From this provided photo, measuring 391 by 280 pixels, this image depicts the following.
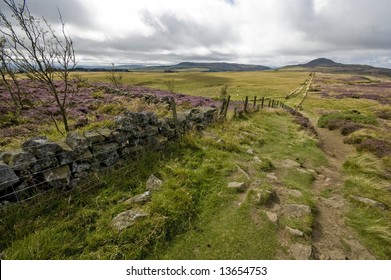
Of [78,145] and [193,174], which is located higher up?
[78,145]

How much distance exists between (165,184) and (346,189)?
6.14m

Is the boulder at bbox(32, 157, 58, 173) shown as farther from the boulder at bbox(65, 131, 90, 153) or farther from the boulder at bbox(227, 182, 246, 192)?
the boulder at bbox(227, 182, 246, 192)

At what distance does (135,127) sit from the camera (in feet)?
24.8

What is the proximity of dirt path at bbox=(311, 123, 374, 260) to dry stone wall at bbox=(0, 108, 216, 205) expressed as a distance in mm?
5559

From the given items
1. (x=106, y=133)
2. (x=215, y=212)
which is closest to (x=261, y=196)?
(x=215, y=212)

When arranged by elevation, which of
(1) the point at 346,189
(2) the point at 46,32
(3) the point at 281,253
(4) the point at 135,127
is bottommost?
(1) the point at 346,189

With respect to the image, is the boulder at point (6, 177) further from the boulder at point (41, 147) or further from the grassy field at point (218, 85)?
the grassy field at point (218, 85)

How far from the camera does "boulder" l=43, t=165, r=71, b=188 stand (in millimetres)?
5340

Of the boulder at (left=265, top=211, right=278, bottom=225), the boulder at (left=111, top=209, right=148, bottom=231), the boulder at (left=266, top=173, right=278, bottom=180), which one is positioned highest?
the boulder at (left=111, top=209, right=148, bottom=231)

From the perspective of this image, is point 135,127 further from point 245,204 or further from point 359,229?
point 359,229

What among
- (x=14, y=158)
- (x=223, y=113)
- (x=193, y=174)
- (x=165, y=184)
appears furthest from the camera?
(x=223, y=113)

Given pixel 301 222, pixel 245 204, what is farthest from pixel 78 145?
pixel 301 222

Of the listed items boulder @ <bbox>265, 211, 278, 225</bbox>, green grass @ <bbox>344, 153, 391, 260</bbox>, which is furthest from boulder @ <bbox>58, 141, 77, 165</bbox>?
green grass @ <bbox>344, 153, 391, 260</bbox>

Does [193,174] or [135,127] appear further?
[135,127]
